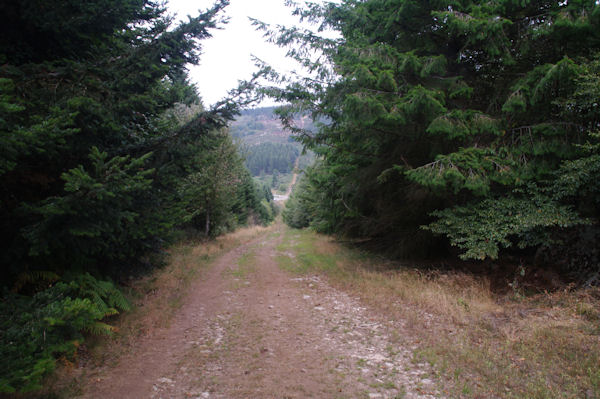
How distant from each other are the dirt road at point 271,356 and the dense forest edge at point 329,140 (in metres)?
1.08

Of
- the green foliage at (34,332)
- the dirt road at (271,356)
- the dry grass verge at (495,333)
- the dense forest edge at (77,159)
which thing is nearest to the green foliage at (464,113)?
the dry grass verge at (495,333)

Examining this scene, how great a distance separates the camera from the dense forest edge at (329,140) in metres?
3.81

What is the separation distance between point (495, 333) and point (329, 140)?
839 cm

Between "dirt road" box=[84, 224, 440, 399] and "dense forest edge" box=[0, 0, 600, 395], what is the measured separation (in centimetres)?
108

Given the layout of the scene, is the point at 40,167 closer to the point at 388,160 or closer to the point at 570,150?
the point at 388,160

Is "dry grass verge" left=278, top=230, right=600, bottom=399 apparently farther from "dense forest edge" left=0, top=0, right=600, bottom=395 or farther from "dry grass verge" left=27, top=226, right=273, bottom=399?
"dry grass verge" left=27, top=226, right=273, bottom=399

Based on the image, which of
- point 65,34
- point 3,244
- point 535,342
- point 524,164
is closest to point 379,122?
point 524,164

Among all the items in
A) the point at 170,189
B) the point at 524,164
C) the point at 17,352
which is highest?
the point at 524,164

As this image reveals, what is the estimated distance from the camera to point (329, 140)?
11.6 meters

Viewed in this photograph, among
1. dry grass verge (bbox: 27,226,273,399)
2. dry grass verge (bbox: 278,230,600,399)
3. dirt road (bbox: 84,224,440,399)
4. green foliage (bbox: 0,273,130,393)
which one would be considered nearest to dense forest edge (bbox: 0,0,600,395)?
green foliage (bbox: 0,273,130,393)

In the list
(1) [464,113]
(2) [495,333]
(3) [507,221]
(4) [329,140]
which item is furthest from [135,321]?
(1) [464,113]

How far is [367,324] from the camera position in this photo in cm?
606

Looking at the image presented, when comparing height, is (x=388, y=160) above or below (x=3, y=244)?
above

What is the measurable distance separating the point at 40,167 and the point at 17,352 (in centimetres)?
308
